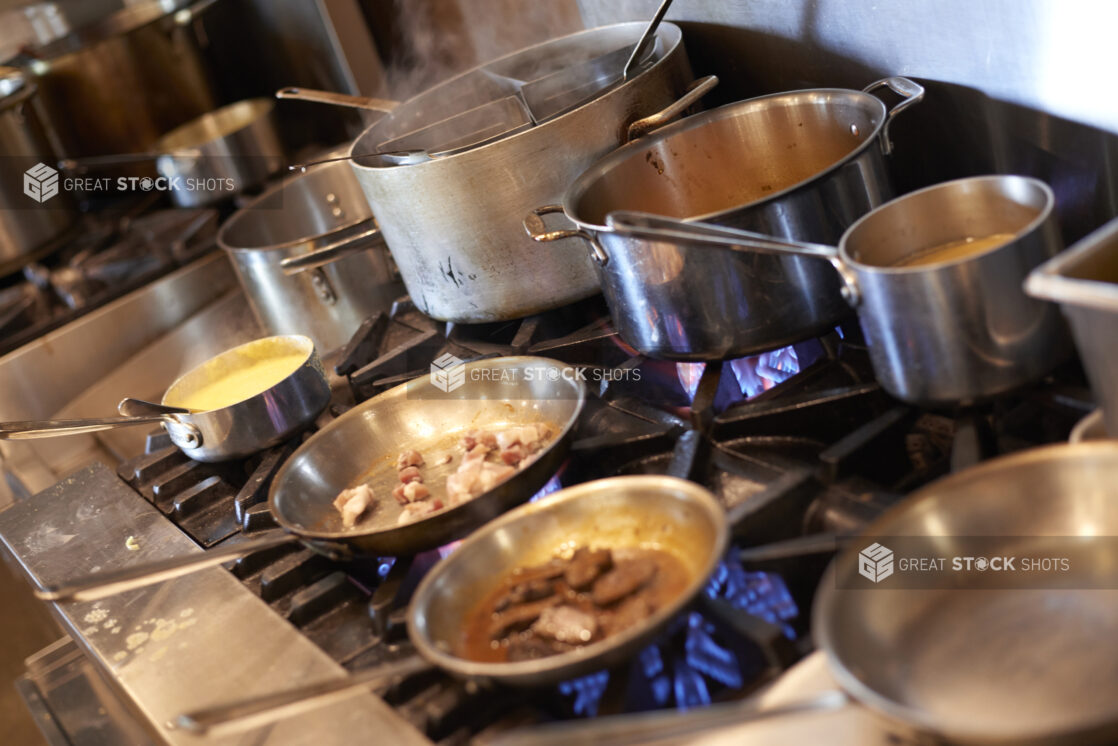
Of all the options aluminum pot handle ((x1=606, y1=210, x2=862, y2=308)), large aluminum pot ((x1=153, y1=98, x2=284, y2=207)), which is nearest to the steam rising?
large aluminum pot ((x1=153, y1=98, x2=284, y2=207))

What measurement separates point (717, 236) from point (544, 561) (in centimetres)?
36

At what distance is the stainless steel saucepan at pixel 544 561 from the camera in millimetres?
782

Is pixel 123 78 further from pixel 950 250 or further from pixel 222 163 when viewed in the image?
pixel 950 250

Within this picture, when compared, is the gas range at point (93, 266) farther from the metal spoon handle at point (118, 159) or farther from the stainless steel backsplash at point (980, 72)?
the stainless steel backsplash at point (980, 72)

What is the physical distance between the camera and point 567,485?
3.79 feet

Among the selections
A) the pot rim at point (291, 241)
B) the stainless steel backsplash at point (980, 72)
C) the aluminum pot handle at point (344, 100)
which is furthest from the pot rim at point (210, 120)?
the stainless steel backsplash at point (980, 72)

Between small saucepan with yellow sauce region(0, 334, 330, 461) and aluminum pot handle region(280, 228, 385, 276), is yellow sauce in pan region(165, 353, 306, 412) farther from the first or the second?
aluminum pot handle region(280, 228, 385, 276)

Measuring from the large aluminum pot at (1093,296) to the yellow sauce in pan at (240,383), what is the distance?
1.09 m

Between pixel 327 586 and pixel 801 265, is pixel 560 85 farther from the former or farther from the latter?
pixel 327 586

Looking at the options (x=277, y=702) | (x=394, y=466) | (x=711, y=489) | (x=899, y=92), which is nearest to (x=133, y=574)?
(x=277, y=702)

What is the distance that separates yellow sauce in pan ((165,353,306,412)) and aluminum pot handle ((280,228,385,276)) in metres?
0.19

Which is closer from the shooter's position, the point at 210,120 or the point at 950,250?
the point at 950,250

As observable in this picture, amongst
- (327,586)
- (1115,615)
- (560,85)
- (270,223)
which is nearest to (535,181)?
(560,85)

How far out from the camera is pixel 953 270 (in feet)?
2.68
